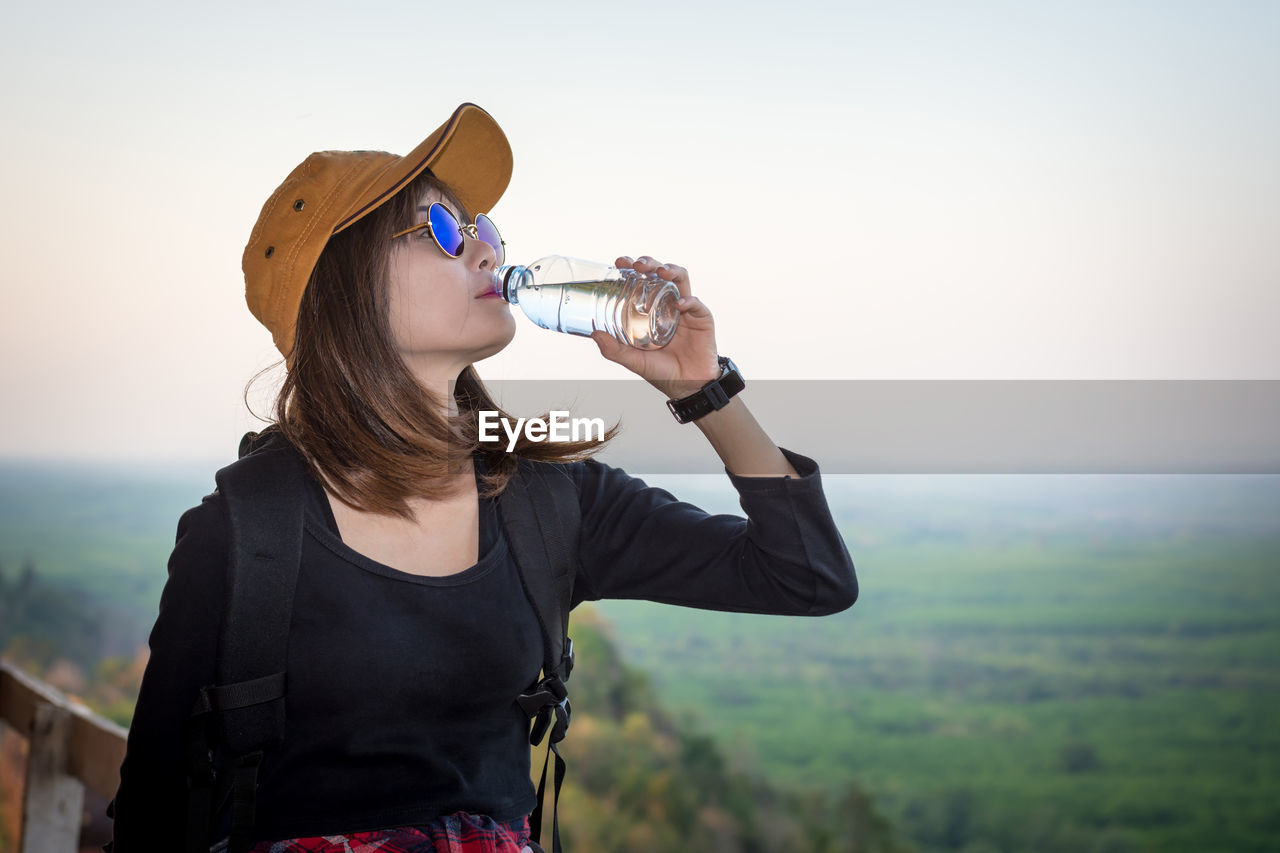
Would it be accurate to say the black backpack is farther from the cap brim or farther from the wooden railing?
the wooden railing

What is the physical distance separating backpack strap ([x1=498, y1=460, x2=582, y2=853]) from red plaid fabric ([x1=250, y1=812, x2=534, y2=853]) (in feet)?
0.31

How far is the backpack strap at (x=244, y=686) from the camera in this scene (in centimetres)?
86

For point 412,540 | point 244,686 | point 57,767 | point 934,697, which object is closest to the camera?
point 244,686

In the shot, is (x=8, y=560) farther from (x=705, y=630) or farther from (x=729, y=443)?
(x=729, y=443)

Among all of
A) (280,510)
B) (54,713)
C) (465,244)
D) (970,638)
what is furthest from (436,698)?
(970,638)

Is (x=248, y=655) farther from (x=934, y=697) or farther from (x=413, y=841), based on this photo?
(x=934, y=697)

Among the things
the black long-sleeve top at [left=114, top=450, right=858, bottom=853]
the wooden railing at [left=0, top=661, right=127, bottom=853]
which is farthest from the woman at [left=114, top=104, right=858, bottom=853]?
the wooden railing at [left=0, top=661, right=127, bottom=853]

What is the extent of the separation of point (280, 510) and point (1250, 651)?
12.5 ft

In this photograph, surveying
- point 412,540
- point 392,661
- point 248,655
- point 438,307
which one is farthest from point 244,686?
point 438,307

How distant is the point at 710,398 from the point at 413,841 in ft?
1.85

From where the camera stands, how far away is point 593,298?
1.18 m

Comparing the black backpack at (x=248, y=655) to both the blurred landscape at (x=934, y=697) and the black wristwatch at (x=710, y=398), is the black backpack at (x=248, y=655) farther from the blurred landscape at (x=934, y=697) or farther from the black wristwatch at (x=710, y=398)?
the blurred landscape at (x=934, y=697)

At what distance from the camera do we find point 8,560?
3582mm

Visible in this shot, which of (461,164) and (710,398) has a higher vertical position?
(461,164)
